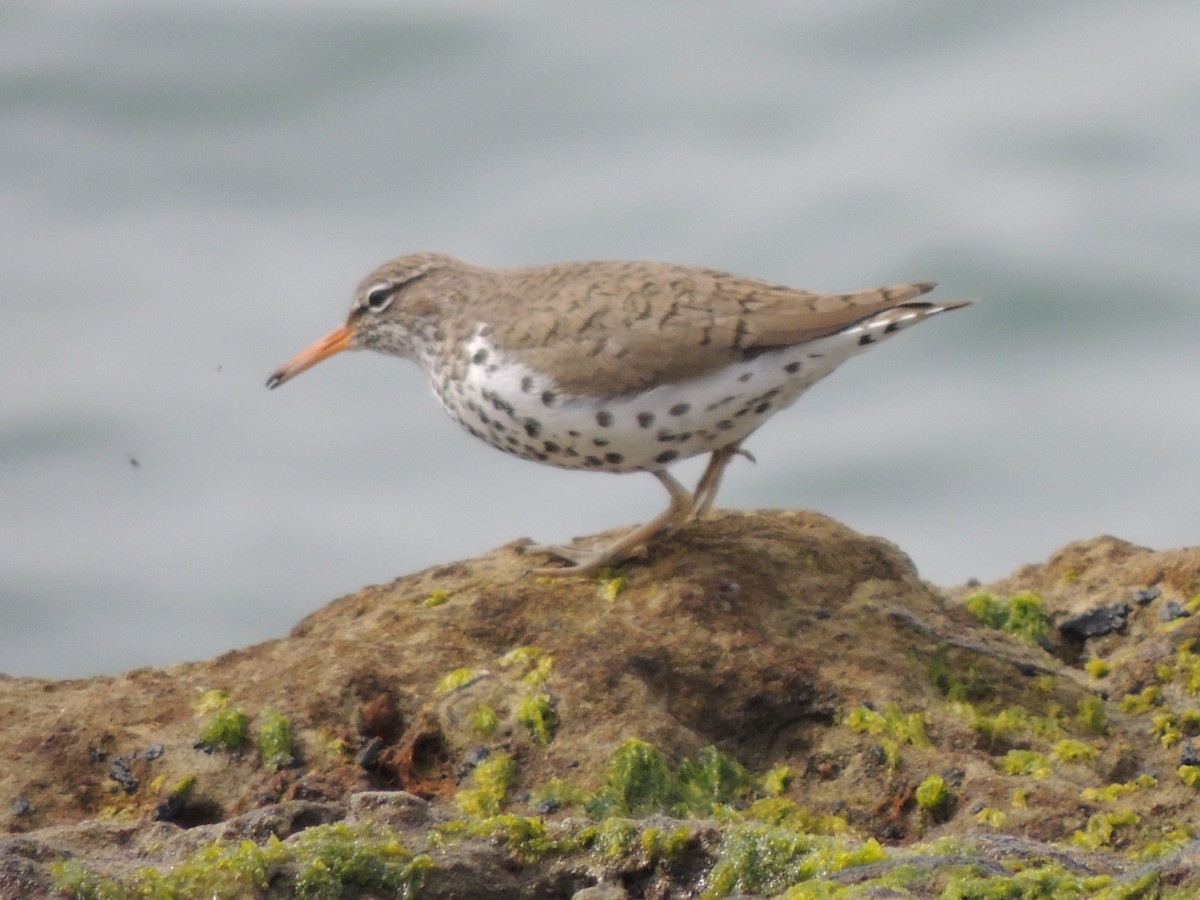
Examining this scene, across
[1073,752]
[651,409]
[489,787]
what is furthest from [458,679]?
[1073,752]

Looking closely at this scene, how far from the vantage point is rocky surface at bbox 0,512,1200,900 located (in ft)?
15.1

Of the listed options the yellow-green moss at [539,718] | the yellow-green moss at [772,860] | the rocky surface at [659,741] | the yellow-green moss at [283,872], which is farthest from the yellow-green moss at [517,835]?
the yellow-green moss at [539,718]

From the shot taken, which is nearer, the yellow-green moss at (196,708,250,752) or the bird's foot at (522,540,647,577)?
the yellow-green moss at (196,708,250,752)

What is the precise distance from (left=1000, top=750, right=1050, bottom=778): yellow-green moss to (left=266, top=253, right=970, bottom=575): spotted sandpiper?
215 cm

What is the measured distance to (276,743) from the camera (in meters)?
6.20

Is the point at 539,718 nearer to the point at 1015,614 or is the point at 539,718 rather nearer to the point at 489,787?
the point at 489,787

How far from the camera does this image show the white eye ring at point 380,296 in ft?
30.5

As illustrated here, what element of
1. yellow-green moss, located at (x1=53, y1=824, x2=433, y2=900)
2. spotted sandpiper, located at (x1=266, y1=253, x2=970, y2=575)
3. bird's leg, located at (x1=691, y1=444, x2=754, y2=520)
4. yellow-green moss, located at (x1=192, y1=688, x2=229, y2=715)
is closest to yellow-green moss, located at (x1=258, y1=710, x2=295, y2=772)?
yellow-green moss, located at (x1=192, y1=688, x2=229, y2=715)

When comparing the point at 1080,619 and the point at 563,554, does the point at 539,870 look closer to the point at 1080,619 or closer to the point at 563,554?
the point at 563,554

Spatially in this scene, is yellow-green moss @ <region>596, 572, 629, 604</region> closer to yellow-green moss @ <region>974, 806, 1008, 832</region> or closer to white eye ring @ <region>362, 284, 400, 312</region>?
yellow-green moss @ <region>974, 806, 1008, 832</region>

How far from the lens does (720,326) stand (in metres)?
7.75

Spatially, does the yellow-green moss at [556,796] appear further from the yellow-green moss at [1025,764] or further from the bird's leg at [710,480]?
the bird's leg at [710,480]

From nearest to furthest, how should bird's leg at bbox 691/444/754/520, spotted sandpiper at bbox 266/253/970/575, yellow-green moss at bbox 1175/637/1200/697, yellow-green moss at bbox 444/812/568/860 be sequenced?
yellow-green moss at bbox 444/812/568/860 < yellow-green moss at bbox 1175/637/1200/697 < spotted sandpiper at bbox 266/253/970/575 < bird's leg at bbox 691/444/754/520

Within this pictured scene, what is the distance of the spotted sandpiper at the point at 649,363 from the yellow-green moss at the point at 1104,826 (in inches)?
104
